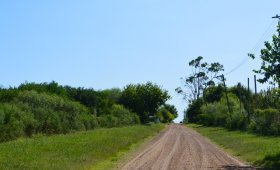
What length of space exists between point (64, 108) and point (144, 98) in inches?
1497

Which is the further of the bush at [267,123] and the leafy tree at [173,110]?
the leafy tree at [173,110]

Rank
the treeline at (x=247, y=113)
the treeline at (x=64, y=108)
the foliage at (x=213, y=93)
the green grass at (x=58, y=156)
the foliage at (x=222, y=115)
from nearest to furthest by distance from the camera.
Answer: the green grass at (x=58, y=156)
the treeline at (x=64, y=108)
the treeline at (x=247, y=113)
the foliage at (x=222, y=115)
the foliage at (x=213, y=93)

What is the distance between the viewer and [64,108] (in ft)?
180

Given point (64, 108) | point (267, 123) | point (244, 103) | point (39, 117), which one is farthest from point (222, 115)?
point (39, 117)

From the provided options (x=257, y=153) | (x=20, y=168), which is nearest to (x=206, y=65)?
(x=257, y=153)

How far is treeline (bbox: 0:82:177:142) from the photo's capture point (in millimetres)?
37897

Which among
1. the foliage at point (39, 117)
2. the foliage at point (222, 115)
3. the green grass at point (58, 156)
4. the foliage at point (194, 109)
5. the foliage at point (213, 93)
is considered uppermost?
the foliage at point (213, 93)

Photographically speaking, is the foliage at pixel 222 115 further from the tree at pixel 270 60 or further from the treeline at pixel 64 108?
the tree at pixel 270 60

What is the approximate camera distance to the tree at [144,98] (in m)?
90.4

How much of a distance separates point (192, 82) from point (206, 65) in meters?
7.68

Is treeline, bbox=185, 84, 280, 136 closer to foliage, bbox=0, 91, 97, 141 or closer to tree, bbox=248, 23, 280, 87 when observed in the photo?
tree, bbox=248, 23, 280, 87

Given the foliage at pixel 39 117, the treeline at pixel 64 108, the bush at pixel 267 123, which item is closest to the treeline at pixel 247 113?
the bush at pixel 267 123

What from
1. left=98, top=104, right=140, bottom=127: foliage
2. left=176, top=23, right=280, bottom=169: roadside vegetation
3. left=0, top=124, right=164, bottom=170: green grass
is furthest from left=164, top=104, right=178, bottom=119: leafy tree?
left=0, top=124, right=164, bottom=170: green grass

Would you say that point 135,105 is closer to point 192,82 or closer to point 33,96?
point 192,82
